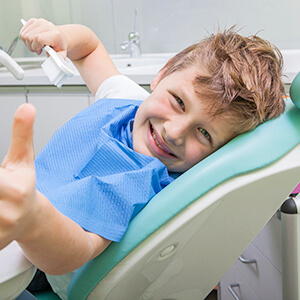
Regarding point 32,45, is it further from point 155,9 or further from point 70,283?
point 155,9

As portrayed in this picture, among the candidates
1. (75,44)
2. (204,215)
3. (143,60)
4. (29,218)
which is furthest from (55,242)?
(143,60)

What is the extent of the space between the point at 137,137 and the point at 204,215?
26 centimetres

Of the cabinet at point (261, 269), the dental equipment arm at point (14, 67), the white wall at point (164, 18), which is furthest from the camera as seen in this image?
the white wall at point (164, 18)

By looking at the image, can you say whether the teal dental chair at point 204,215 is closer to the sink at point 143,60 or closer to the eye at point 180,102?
the eye at point 180,102

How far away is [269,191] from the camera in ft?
2.11

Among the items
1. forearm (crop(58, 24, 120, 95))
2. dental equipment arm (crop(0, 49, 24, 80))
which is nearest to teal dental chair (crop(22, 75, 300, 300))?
dental equipment arm (crop(0, 49, 24, 80))

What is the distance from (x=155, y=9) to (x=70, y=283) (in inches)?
77.4

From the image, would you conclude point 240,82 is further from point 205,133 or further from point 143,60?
point 143,60

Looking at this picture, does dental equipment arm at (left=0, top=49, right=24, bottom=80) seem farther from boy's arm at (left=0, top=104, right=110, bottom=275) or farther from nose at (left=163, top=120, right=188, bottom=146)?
boy's arm at (left=0, top=104, right=110, bottom=275)

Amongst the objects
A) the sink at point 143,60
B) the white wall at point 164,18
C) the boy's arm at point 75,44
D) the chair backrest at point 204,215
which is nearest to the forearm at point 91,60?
the boy's arm at point 75,44

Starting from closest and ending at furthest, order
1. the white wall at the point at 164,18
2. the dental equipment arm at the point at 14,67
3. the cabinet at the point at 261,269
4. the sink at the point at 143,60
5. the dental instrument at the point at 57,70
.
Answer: the dental instrument at the point at 57,70, the dental equipment arm at the point at 14,67, the cabinet at the point at 261,269, the white wall at the point at 164,18, the sink at the point at 143,60

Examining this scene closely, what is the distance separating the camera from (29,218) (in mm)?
421

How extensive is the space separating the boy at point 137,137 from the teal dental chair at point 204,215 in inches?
1.4

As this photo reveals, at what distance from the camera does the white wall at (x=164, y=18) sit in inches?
81.0
